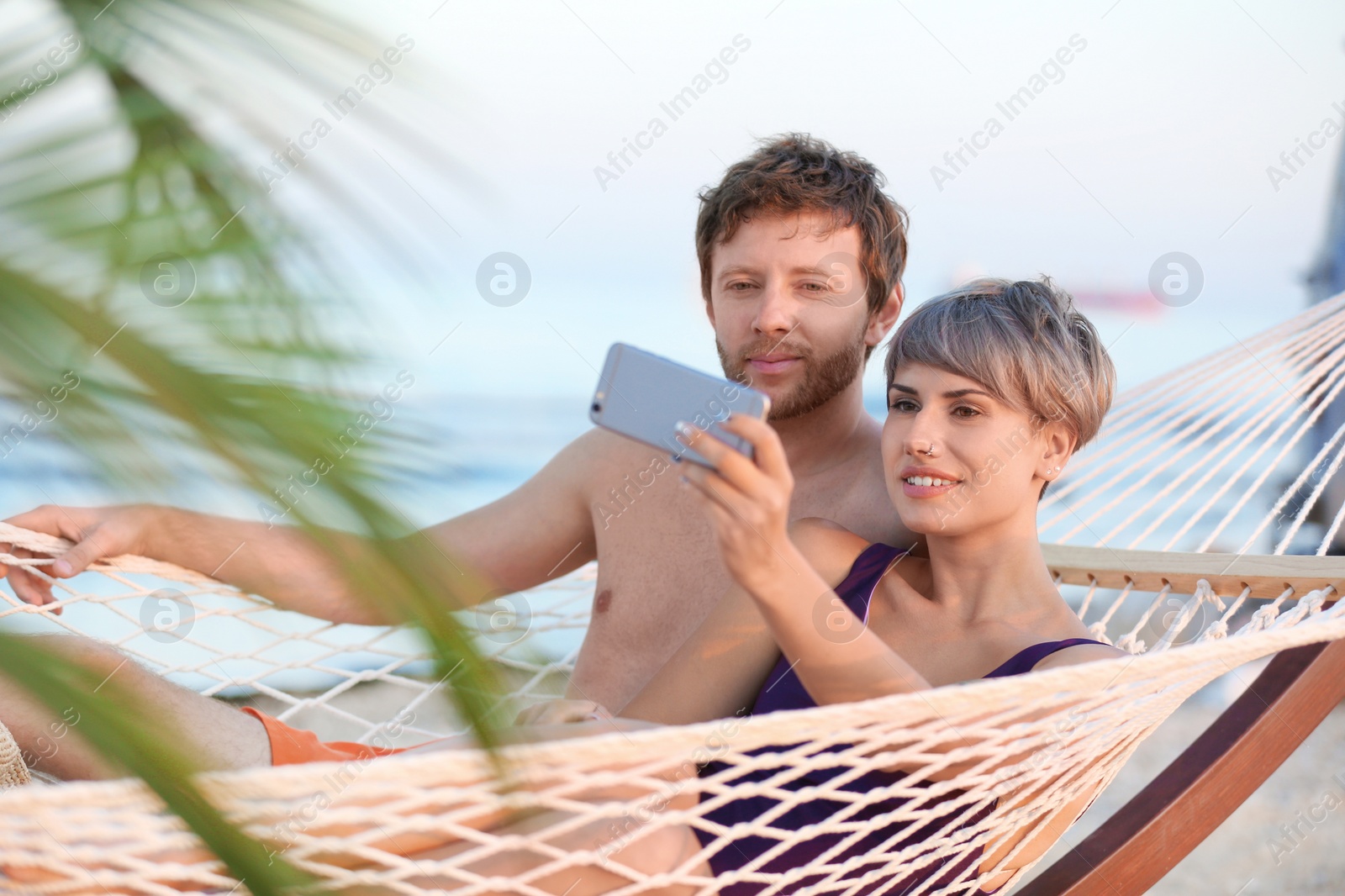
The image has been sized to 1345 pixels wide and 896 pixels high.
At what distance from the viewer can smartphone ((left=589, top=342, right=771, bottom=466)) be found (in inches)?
34.2

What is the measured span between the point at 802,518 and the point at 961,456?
27 centimetres

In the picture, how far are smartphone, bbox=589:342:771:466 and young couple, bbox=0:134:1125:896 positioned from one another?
0.19 ft

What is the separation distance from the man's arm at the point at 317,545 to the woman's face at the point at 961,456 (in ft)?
1.55

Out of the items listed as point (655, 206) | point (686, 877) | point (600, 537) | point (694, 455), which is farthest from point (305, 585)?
point (655, 206)

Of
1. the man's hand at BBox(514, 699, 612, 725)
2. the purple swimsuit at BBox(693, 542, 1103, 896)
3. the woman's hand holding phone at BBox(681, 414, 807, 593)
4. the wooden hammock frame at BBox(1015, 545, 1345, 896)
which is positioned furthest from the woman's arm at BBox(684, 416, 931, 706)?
the wooden hammock frame at BBox(1015, 545, 1345, 896)

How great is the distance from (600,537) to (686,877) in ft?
2.18

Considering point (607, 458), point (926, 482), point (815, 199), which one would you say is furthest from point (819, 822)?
point (815, 199)

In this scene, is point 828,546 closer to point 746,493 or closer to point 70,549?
point 746,493

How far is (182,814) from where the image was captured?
289 millimetres

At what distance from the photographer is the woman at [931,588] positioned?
3.11 ft

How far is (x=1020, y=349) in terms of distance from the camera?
1.09 meters

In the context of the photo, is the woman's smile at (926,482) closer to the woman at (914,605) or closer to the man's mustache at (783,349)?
the woman at (914,605)

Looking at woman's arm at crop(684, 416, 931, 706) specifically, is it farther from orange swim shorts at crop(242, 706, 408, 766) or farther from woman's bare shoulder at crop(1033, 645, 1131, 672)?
orange swim shorts at crop(242, 706, 408, 766)

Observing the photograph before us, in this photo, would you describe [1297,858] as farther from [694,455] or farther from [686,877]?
[694,455]
